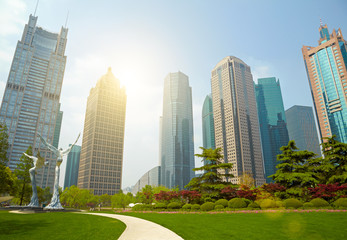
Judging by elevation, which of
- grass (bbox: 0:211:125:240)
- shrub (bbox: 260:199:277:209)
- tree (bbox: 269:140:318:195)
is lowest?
grass (bbox: 0:211:125:240)

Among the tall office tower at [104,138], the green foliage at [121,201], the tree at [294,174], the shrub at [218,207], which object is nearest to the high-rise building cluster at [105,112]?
the tall office tower at [104,138]

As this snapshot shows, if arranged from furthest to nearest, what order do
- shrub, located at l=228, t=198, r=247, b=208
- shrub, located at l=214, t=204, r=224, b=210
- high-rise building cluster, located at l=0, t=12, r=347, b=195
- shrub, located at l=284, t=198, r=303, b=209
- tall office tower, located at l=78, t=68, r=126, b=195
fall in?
tall office tower, located at l=78, t=68, r=126, b=195 → high-rise building cluster, located at l=0, t=12, r=347, b=195 → shrub, located at l=214, t=204, r=224, b=210 → shrub, located at l=228, t=198, r=247, b=208 → shrub, located at l=284, t=198, r=303, b=209

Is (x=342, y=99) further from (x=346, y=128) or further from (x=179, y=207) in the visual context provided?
(x=179, y=207)

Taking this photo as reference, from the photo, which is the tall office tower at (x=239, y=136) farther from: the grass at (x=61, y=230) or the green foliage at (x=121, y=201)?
the grass at (x=61, y=230)

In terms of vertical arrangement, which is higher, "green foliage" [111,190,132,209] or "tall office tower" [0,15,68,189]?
"tall office tower" [0,15,68,189]

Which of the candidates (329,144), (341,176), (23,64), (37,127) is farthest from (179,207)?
(23,64)

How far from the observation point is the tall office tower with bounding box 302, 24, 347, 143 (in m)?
139

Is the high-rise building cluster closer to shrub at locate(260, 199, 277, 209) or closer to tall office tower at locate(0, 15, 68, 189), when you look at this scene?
tall office tower at locate(0, 15, 68, 189)

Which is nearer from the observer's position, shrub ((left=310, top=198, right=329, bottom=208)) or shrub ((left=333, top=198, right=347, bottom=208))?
shrub ((left=333, top=198, right=347, bottom=208))

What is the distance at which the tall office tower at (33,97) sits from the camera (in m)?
163

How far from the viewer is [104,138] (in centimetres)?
16212

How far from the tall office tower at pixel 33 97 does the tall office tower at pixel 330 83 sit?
200 meters

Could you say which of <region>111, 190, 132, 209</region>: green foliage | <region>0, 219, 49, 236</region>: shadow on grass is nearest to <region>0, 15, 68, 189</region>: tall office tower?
<region>111, 190, 132, 209</region>: green foliage

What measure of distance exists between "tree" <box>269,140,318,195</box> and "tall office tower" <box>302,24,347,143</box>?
128249 mm
